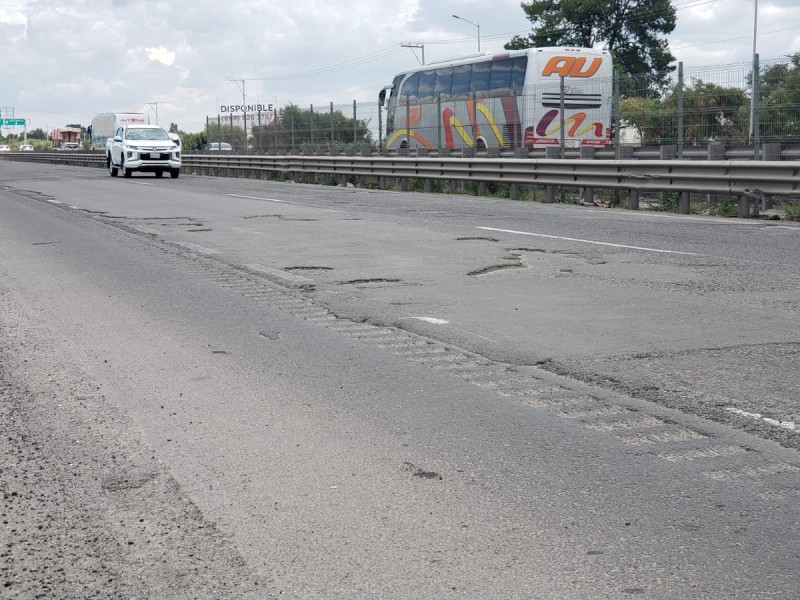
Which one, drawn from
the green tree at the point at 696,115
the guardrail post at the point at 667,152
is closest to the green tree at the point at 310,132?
the green tree at the point at 696,115

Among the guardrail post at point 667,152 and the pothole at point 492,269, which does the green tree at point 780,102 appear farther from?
the pothole at point 492,269

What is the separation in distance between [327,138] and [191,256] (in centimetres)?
2348

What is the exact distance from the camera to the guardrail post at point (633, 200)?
1852 centimetres

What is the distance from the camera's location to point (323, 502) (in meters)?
Result: 3.74

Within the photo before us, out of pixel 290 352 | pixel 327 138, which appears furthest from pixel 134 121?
pixel 290 352

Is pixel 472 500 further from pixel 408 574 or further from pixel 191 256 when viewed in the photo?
pixel 191 256

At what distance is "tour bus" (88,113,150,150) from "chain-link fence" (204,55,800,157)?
2130 centimetres

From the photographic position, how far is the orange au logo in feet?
102

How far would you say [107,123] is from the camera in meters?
62.2

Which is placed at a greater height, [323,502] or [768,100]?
[768,100]

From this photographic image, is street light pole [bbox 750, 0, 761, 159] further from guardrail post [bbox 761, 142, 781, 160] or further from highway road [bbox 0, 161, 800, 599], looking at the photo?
highway road [bbox 0, 161, 800, 599]

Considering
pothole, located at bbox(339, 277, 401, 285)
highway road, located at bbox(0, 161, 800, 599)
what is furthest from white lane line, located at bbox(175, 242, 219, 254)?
pothole, located at bbox(339, 277, 401, 285)

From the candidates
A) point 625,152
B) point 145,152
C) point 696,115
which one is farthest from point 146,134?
point 696,115

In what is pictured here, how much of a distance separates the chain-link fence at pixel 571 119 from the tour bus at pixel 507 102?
37mm
